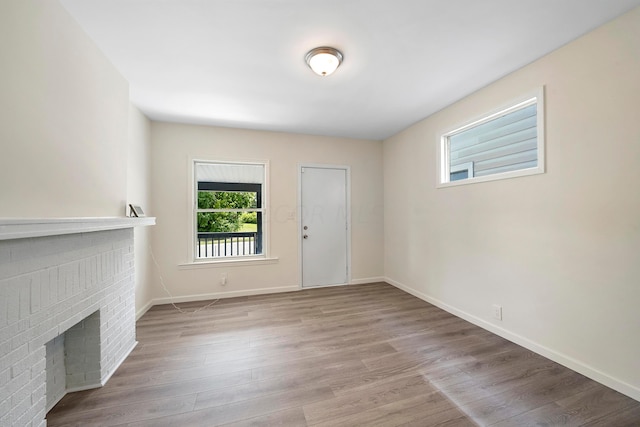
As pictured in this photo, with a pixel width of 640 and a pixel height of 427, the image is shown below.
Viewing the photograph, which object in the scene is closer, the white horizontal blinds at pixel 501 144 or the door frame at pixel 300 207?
the white horizontal blinds at pixel 501 144

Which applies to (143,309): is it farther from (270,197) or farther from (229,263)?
(270,197)

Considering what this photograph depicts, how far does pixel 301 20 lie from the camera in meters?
1.65

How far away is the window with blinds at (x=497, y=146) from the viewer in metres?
2.17

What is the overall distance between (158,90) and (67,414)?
280cm

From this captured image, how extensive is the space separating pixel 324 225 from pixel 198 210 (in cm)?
200

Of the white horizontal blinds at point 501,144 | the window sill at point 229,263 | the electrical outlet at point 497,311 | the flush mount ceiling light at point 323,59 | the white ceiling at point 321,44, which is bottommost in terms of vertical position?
the electrical outlet at point 497,311

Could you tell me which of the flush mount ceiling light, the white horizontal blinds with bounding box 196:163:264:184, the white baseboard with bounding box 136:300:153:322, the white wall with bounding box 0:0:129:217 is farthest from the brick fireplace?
the flush mount ceiling light

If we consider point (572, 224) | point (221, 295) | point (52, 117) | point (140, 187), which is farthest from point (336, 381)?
point (140, 187)

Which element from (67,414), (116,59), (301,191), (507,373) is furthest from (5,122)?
(507,373)

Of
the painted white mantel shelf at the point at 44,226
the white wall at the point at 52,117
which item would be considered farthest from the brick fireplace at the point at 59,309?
the white wall at the point at 52,117

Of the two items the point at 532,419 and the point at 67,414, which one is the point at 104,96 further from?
the point at 532,419

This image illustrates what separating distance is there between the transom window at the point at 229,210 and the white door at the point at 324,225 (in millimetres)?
742

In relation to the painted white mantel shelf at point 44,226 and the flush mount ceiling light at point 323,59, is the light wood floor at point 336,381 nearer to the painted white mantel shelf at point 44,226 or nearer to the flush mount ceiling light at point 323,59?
the painted white mantel shelf at point 44,226

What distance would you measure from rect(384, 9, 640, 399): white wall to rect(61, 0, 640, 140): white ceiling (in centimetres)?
25
